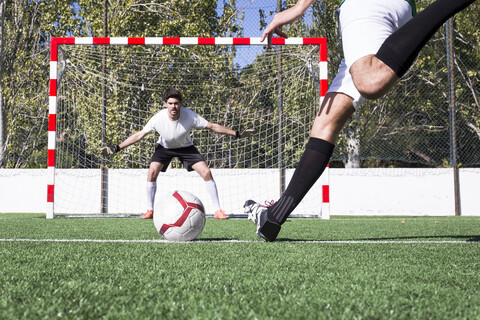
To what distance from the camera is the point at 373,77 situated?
246 cm

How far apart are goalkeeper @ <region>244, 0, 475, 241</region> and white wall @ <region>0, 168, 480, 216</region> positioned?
261 inches

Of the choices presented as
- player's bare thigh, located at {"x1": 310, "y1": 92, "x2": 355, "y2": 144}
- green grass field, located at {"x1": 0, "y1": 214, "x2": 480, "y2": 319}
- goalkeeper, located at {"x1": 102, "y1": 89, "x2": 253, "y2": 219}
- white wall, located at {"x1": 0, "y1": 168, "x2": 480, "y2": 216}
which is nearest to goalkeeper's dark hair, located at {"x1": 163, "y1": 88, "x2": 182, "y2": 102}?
goalkeeper, located at {"x1": 102, "y1": 89, "x2": 253, "y2": 219}

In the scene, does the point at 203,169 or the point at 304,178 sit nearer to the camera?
the point at 304,178

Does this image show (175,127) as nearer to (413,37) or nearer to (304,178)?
(304,178)

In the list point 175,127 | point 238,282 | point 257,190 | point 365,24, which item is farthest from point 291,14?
point 257,190

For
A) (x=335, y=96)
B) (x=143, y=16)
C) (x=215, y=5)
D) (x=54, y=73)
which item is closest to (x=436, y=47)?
(x=215, y=5)

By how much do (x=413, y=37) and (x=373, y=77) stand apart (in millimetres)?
281

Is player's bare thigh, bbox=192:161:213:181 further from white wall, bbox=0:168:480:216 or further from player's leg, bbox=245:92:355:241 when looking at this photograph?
player's leg, bbox=245:92:355:241

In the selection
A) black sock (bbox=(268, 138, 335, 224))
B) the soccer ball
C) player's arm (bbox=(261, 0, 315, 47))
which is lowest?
the soccer ball

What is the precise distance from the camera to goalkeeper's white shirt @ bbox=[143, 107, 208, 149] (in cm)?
645

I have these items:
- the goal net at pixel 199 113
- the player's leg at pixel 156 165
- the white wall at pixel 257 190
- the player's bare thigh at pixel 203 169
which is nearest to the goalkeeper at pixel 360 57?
the player's bare thigh at pixel 203 169

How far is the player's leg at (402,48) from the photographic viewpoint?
2400 millimetres

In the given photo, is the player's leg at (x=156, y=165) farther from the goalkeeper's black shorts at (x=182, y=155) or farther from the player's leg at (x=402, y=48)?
the player's leg at (x=402, y=48)

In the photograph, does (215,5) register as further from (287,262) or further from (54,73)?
(287,262)
